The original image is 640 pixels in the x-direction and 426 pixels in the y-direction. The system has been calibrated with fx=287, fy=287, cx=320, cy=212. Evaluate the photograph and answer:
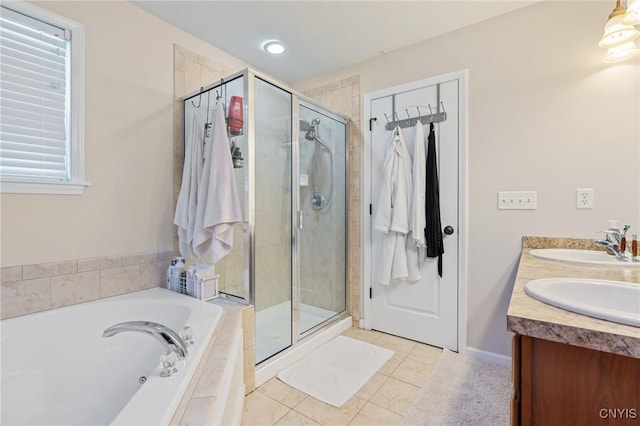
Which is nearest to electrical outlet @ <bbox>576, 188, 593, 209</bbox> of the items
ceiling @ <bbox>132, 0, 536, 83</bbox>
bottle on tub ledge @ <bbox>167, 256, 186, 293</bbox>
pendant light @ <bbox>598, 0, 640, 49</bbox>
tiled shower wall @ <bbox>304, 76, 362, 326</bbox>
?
pendant light @ <bbox>598, 0, 640, 49</bbox>

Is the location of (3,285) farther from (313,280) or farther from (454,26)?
(454,26)

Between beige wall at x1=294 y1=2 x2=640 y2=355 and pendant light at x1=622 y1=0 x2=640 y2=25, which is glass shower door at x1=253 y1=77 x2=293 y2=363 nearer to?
beige wall at x1=294 y1=2 x2=640 y2=355

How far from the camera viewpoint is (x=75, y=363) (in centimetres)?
133

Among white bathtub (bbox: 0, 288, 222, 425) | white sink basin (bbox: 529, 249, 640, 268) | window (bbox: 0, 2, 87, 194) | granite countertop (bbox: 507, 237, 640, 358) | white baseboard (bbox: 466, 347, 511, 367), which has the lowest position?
white baseboard (bbox: 466, 347, 511, 367)

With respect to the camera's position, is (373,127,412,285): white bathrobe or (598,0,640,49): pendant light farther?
(373,127,412,285): white bathrobe

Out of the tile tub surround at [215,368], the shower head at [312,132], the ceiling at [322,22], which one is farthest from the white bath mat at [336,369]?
the ceiling at [322,22]

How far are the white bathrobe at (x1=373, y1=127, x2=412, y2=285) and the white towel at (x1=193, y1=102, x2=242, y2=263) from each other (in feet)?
3.76

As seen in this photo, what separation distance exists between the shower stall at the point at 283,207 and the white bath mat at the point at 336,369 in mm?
171


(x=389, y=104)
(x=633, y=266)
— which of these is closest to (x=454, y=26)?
(x=389, y=104)

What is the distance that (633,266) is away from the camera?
1265 mm

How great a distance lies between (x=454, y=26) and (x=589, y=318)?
216 centimetres

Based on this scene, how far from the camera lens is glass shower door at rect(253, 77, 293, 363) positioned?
1.89 m

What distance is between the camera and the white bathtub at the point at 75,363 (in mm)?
1196

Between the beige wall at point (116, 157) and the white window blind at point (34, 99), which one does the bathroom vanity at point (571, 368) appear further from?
the white window blind at point (34, 99)
